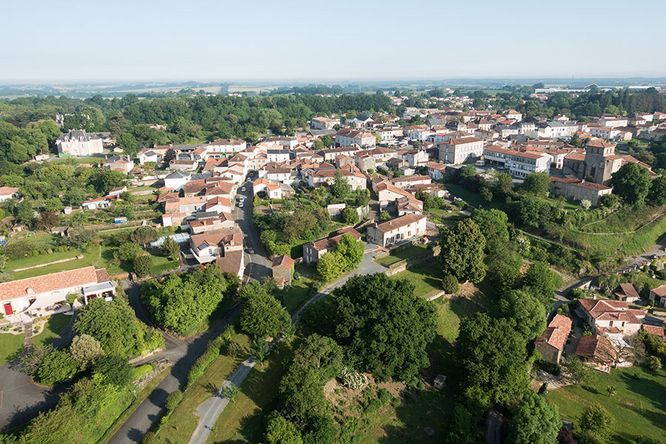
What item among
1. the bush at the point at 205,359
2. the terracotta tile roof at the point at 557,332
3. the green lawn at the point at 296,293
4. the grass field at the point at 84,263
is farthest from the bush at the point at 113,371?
the terracotta tile roof at the point at 557,332

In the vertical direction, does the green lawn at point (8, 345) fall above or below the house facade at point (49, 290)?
below

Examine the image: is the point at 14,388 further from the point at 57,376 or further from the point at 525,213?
the point at 525,213

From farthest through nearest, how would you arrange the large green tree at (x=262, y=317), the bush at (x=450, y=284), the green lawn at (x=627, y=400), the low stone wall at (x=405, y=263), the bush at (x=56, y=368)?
the low stone wall at (x=405, y=263)
the bush at (x=450, y=284)
the large green tree at (x=262, y=317)
the green lawn at (x=627, y=400)
the bush at (x=56, y=368)

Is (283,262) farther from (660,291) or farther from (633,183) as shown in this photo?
(633,183)

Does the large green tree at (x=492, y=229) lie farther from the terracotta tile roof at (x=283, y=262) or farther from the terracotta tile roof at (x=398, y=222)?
the terracotta tile roof at (x=283, y=262)

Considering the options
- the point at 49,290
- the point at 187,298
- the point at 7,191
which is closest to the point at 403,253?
the point at 187,298

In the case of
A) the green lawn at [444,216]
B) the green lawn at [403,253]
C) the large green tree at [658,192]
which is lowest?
the green lawn at [403,253]

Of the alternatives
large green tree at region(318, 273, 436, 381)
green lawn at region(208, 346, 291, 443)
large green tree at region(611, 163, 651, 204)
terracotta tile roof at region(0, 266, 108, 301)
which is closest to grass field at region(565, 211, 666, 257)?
large green tree at region(611, 163, 651, 204)
